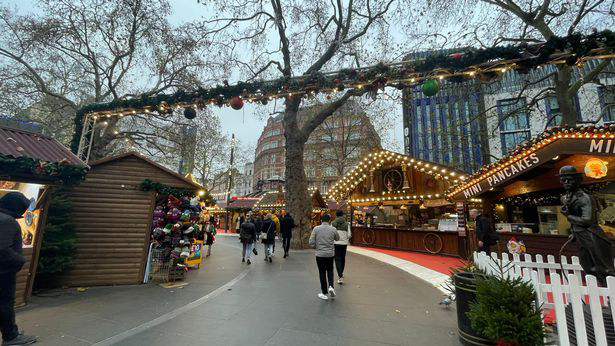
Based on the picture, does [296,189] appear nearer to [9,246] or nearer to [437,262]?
[437,262]

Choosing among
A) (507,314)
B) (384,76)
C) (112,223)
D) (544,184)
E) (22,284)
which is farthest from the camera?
(544,184)

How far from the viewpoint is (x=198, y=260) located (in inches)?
358

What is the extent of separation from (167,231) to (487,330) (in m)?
7.14

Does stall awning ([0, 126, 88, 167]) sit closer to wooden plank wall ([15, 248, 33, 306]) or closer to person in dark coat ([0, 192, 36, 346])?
person in dark coat ([0, 192, 36, 346])

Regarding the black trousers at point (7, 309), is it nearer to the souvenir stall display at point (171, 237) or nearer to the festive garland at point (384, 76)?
the souvenir stall display at point (171, 237)

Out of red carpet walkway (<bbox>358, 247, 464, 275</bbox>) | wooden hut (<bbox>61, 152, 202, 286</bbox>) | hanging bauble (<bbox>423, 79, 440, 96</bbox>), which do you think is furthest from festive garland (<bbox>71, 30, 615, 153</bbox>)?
red carpet walkway (<bbox>358, 247, 464, 275</bbox>)

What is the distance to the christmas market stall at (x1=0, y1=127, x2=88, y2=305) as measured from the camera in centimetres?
491

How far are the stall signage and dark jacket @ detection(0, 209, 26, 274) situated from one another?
11195 mm

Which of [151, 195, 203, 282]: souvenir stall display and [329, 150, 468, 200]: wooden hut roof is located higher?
[329, 150, 468, 200]: wooden hut roof

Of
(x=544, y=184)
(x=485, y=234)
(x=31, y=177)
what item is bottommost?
(x=485, y=234)

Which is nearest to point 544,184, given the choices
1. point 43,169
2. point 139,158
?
point 139,158

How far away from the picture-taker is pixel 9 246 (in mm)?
3678

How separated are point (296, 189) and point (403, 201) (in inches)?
239

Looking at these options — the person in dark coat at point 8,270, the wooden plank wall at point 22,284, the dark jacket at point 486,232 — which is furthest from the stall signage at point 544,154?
the wooden plank wall at point 22,284
